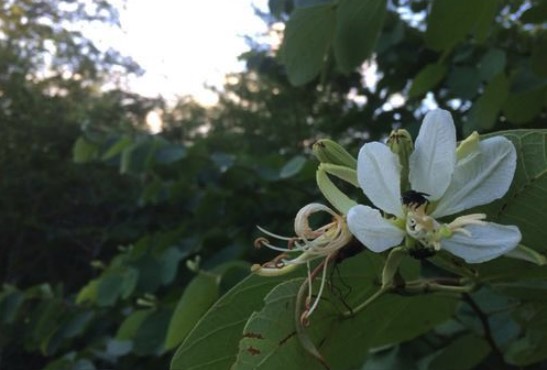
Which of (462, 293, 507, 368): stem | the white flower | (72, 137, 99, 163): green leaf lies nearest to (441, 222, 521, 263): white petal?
the white flower

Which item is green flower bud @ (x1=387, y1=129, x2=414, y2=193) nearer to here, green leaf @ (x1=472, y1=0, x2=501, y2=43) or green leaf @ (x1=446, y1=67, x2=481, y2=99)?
green leaf @ (x1=472, y1=0, x2=501, y2=43)

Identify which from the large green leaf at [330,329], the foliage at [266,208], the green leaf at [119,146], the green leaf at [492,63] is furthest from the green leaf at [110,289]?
the large green leaf at [330,329]

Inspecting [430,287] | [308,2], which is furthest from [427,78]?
[430,287]

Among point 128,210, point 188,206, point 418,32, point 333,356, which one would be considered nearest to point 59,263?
point 128,210

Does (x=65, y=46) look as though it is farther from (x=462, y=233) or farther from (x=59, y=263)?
(x=462, y=233)

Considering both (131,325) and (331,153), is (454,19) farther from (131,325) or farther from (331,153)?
(131,325)

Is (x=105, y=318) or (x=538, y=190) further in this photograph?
(x=105, y=318)
